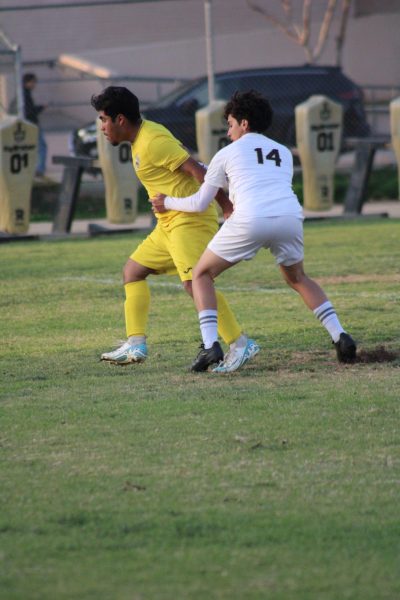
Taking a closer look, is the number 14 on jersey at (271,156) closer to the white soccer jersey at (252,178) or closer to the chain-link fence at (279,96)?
the white soccer jersey at (252,178)

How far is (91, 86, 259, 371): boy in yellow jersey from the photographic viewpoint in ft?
25.7

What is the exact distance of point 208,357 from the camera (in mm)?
7570

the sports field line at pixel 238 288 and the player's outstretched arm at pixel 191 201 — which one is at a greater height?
the player's outstretched arm at pixel 191 201

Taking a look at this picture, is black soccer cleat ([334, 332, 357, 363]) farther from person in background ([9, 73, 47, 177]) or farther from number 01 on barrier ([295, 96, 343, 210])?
person in background ([9, 73, 47, 177])

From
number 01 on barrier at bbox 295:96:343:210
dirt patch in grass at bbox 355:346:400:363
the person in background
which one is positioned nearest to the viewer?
dirt patch in grass at bbox 355:346:400:363

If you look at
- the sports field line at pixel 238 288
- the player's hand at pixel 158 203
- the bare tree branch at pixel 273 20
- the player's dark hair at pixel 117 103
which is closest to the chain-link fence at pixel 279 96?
the bare tree branch at pixel 273 20

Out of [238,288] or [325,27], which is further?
[325,27]

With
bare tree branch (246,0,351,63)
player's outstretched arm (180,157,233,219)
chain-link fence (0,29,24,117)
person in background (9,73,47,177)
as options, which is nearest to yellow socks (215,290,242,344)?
player's outstretched arm (180,157,233,219)

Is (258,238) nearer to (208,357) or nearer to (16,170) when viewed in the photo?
(208,357)

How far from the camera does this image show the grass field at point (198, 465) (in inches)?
164

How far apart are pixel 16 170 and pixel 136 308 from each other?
9.32 meters

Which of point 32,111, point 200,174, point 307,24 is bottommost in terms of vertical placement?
point 32,111

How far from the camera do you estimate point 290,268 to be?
25.5ft

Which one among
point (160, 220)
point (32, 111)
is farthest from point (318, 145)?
point (160, 220)
